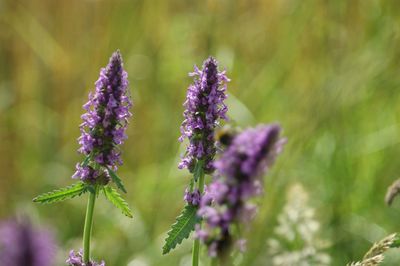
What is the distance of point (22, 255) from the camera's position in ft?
3.50

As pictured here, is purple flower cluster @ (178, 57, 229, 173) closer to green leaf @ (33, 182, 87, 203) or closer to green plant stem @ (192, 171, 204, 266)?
green plant stem @ (192, 171, 204, 266)

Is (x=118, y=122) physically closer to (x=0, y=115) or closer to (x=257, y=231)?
Result: (x=257, y=231)

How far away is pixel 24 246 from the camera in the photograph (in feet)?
3.55

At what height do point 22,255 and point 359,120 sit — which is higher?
point 359,120

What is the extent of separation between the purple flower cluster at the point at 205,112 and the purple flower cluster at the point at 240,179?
0.48m

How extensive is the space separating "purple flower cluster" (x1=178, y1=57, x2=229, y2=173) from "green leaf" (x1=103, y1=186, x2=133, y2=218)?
210mm

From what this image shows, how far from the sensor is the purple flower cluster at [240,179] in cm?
128

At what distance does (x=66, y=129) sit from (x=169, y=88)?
107 cm

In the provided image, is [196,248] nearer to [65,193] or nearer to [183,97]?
[65,193]

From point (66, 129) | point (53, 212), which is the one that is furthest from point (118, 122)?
point (66, 129)

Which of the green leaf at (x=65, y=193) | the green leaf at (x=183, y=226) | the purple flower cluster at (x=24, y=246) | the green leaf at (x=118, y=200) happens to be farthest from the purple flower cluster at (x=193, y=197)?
the purple flower cluster at (x=24, y=246)

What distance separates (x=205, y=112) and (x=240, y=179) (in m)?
0.55

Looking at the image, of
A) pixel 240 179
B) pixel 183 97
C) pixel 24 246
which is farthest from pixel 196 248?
pixel 183 97

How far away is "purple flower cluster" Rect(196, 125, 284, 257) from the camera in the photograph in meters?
1.28
